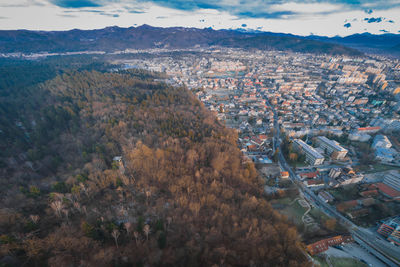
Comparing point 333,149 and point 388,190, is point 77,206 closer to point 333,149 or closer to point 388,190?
point 388,190

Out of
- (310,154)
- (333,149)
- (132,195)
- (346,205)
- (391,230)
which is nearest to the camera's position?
(132,195)

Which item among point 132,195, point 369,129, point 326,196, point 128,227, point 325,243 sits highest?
point 369,129

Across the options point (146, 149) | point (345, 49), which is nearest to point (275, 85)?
point (146, 149)

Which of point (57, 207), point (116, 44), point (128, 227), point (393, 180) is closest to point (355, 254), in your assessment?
point (393, 180)

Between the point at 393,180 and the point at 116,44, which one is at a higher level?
the point at 116,44

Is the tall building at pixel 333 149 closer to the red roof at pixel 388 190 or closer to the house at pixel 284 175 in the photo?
the red roof at pixel 388 190

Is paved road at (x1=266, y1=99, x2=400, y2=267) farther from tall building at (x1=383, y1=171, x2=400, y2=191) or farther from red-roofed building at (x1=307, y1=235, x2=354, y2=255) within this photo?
tall building at (x1=383, y1=171, x2=400, y2=191)

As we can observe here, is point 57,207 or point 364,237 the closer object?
point 57,207
